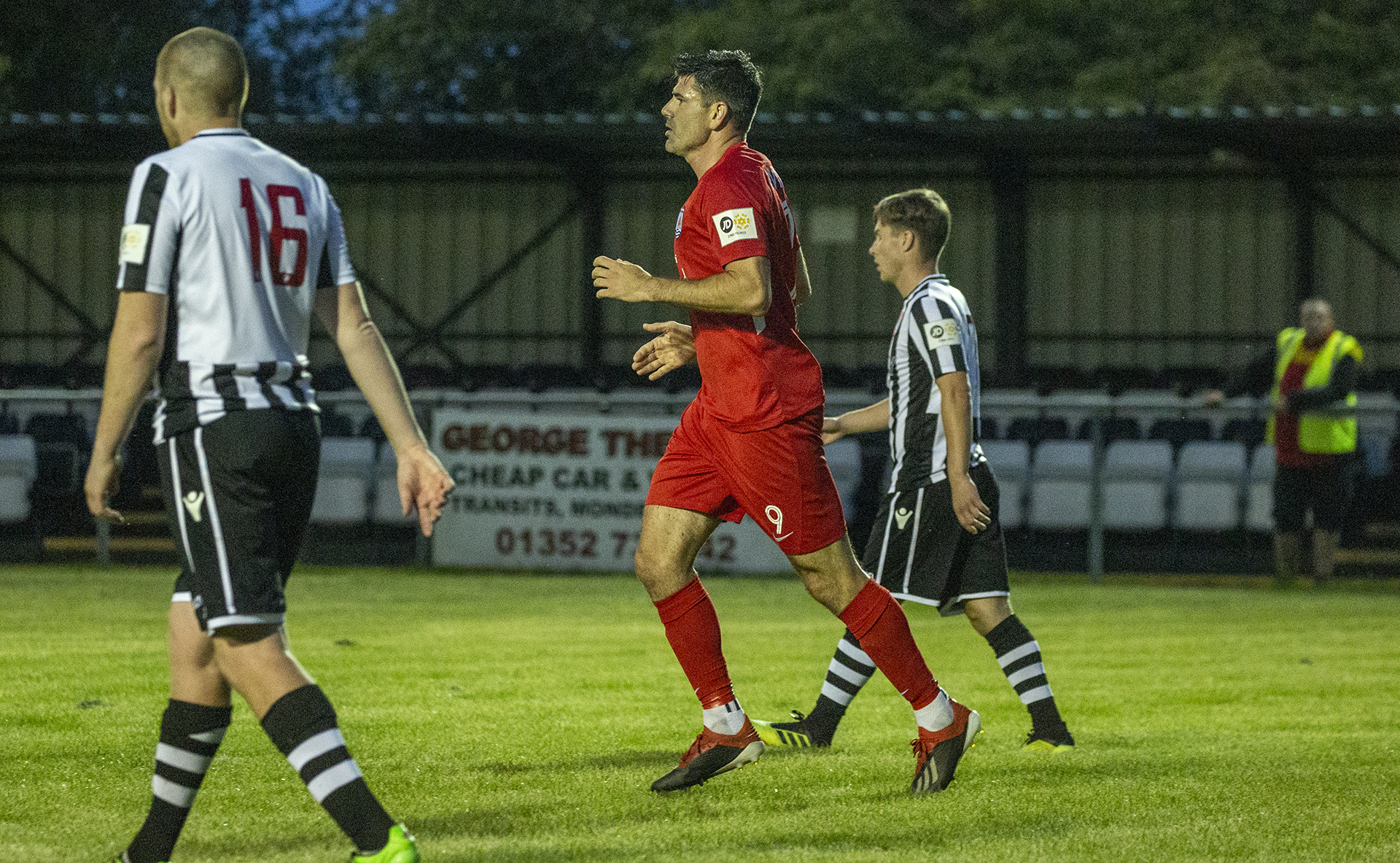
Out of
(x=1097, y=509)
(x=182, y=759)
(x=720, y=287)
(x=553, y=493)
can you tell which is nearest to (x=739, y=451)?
(x=720, y=287)

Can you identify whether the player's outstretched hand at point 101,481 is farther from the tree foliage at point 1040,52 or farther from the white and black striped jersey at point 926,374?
the tree foliage at point 1040,52

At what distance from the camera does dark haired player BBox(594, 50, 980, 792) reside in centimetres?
480

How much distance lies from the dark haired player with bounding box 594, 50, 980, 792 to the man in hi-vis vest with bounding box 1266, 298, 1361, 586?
8.42 metres

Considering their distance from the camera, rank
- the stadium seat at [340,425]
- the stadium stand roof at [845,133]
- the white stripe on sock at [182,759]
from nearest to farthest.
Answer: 1. the white stripe on sock at [182,759]
2. the stadium seat at [340,425]
3. the stadium stand roof at [845,133]

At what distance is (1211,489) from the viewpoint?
45.0ft

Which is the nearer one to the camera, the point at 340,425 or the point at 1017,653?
the point at 1017,653

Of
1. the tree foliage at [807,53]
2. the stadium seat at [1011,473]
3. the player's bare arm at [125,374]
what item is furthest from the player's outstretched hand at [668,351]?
the tree foliage at [807,53]

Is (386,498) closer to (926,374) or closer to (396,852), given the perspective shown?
(926,374)

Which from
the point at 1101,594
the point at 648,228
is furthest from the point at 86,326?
the point at 1101,594

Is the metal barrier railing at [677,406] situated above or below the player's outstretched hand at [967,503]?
below

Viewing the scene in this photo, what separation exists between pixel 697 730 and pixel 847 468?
296 inches

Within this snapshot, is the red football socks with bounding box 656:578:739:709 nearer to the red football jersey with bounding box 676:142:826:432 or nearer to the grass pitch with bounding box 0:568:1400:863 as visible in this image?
the grass pitch with bounding box 0:568:1400:863

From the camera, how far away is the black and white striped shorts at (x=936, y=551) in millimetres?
5746

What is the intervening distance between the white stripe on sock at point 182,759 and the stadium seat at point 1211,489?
1105 centimetres
